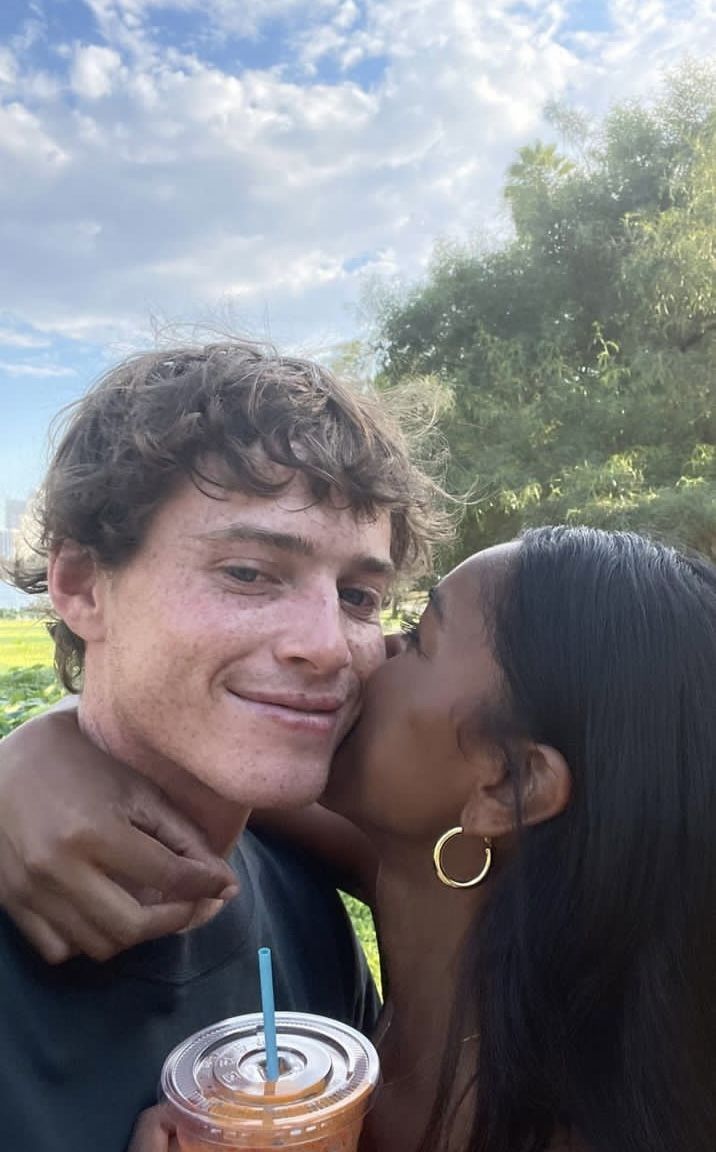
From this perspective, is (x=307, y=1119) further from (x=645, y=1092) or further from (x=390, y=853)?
(x=390, y=853)

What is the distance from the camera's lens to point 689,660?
68.6 inches

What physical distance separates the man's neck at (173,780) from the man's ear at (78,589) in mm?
161

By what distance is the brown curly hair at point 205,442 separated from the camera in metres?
1.96

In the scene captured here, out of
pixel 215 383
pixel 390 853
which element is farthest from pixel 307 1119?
pixel 215 383

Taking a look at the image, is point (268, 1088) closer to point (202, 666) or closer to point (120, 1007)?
point (120, 1007)

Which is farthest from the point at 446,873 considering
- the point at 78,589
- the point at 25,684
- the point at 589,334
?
the point at 589,334

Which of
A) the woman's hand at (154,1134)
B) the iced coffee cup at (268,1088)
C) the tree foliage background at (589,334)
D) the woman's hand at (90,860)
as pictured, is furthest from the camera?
the tree foliage background at (589,334)

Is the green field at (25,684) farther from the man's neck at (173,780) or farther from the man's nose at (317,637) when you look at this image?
the man's nose at (317,637)

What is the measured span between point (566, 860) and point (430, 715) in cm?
39

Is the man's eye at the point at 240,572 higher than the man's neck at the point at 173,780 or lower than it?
higher

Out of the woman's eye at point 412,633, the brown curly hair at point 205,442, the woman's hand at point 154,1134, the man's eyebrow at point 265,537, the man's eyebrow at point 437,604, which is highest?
the brown curly hair at point 205,442

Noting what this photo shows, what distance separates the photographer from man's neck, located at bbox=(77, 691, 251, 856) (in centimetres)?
197

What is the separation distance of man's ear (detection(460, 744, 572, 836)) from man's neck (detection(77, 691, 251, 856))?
54 cm

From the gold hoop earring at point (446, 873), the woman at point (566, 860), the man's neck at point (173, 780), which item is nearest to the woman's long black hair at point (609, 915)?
the woman at point (566, 860)
